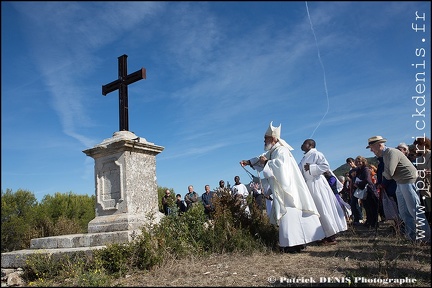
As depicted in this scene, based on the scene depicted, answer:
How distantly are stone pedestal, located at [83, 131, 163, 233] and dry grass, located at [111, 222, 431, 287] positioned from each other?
6.16 ft

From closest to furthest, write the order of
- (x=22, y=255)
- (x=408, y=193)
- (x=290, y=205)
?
(x=408, y=193), (x=290, y=205), (x=22, y=255)

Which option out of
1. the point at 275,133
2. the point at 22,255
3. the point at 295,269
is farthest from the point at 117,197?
the point at 295,269

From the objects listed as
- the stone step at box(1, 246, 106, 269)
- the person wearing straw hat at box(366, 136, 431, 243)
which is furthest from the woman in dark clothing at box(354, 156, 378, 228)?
the stone step at box(1, 246, 106, 269)

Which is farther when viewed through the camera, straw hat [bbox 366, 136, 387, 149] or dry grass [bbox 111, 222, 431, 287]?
straw hat [bbox 366, 136, 387, 149]

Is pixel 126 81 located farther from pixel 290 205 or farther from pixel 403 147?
pixel 403 147

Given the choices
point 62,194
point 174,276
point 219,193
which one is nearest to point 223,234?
point 219,193

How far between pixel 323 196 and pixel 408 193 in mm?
1438

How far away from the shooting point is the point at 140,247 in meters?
5.16

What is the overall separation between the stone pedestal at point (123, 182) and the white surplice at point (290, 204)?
2300mm

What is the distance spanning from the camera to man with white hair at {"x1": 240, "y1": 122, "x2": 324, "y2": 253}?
19.0ft

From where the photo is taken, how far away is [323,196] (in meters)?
6.66

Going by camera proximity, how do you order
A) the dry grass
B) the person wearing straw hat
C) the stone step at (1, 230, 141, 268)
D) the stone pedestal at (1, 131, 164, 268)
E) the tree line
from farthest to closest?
1. the tree line
2. the stone pedestal at (1, 131, 164, 268)
3. the stone step at (1, 230, 141, 268)
4. the person wearing straw hat
5. the dry grass

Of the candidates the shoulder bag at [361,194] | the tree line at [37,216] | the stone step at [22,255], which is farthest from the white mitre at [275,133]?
the tree line at [37,216]

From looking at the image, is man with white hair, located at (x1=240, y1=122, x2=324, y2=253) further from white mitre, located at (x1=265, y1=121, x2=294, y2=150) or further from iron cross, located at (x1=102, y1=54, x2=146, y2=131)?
iron cross, located at (x1=102, y1=54, x2=146, y2=131)
